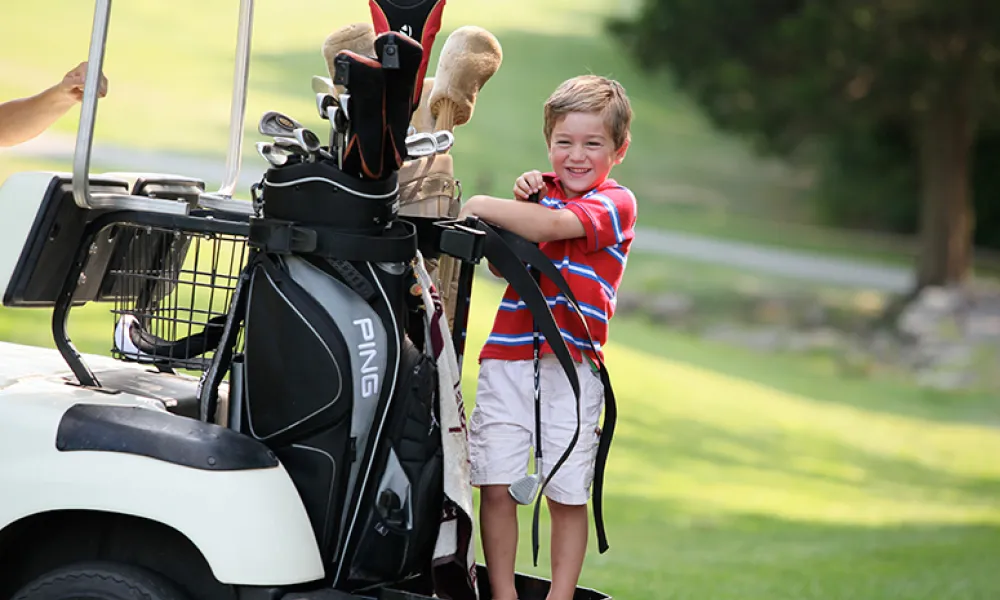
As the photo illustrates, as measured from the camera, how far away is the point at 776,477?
934 centimetres

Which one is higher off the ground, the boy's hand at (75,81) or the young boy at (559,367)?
the boy's hand at (75,81)

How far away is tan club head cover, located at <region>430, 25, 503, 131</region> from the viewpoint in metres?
2.89

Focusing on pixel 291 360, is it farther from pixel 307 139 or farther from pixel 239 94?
pixel 239 94

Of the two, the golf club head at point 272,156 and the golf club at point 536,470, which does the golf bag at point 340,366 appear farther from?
the golf club at point 536,470

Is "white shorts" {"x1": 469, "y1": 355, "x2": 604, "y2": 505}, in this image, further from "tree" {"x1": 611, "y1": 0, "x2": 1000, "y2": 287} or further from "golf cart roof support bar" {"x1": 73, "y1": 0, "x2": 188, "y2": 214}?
"tree" {"x1": 611, "y1": 0, "x2": 1000, "y2": 287}

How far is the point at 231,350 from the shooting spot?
8.18ft

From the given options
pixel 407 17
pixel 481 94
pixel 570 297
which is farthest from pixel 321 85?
pixel 481 94

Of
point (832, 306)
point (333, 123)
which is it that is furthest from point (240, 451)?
point (832, 306)

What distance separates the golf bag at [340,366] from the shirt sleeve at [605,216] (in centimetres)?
39

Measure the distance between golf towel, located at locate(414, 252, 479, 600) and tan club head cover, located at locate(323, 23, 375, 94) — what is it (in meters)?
0.61

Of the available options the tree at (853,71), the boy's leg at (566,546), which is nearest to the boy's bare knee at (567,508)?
the boy's leg at (566,546)

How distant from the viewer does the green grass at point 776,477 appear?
227 inches

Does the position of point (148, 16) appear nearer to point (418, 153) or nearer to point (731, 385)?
point (731, 385)

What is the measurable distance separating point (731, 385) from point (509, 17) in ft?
44.0
